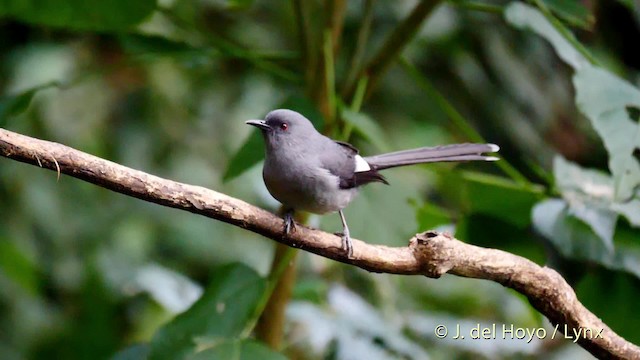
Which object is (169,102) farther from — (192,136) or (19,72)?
(19,72)

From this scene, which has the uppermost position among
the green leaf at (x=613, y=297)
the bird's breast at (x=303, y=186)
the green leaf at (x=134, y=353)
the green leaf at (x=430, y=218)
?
the green leaf at (x=430, y=218)

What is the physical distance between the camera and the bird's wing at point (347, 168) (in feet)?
7.20

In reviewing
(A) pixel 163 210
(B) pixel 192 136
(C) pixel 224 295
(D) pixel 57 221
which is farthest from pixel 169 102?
(C) pixel 224 295

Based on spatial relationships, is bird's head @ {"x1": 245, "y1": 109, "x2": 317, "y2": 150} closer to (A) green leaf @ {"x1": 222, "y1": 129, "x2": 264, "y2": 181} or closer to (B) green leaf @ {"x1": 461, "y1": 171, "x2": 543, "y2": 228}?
(A) green leaf @ {"x1": 222, "y1": 129, "x2": 264, "y2": 181}

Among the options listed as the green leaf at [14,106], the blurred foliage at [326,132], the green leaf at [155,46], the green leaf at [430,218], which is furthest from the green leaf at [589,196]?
the green leaf at [14,106]

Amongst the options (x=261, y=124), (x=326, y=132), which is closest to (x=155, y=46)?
(x=261, y=124)

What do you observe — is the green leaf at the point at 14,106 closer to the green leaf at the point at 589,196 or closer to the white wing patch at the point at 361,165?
the white wing patch at the point at 361,165

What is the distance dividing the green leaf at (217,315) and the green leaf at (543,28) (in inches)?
41.5

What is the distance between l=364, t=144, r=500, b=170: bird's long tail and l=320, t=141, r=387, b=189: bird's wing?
55 millimetres

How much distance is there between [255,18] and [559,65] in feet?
5.66

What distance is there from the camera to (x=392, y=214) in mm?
2219

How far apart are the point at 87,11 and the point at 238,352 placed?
1141mm

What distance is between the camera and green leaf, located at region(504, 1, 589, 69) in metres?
2.22

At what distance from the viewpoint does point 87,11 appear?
7.73 feet
